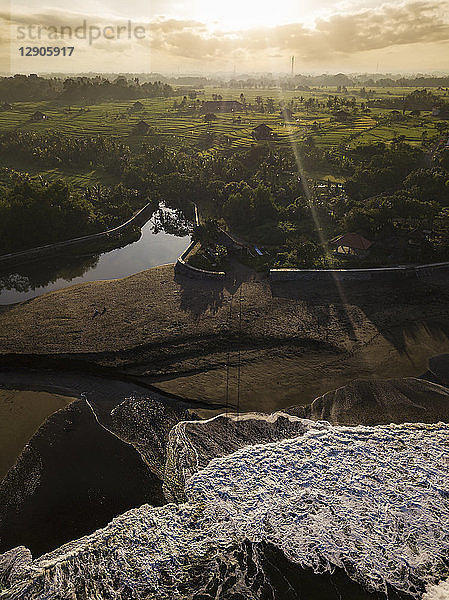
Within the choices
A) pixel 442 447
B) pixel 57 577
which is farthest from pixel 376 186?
pixel 57 577

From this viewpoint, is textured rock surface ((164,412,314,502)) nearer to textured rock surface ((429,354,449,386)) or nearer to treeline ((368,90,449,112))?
textured rock surface ((429,354,449,386))

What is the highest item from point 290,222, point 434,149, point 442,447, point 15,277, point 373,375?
point 434,149

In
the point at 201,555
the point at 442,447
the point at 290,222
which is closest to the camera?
the point at 201,555

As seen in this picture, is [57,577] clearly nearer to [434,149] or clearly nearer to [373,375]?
[373,375]

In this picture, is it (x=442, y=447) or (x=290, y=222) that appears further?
(x=290, y=222)

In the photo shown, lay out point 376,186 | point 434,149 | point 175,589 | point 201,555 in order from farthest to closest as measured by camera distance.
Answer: point 434,149, point 376,186, point 201,555, point 175,589

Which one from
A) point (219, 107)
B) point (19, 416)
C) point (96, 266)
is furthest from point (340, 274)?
point (219, 107)
